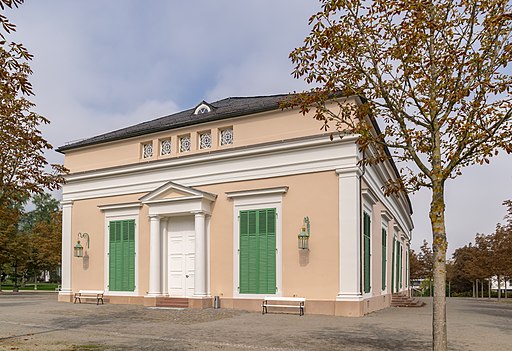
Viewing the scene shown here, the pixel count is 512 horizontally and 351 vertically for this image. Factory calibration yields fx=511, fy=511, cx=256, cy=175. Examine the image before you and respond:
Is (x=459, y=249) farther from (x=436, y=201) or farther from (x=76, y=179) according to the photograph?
(x=436, y=201)

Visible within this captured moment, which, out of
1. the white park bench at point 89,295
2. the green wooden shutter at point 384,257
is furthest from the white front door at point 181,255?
the green wooden shutter at point 384,257

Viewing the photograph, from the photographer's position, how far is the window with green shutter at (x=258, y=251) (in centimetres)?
1755

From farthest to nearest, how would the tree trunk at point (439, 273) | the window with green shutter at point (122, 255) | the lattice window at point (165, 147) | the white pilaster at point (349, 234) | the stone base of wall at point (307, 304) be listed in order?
the lattice window at point (165, 147)
the window with green shutter at point (122, 255)
the white pilaster at point (349, 234)
the stone base of wall at point (307, 304)
the tree trunk at point (439, 273)

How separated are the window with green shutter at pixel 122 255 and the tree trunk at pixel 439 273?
51.7 ft

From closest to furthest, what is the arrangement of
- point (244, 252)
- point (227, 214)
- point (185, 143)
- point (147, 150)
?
point (244, 252)
point (227, 214)
point (185, 143)
point (147, 150)

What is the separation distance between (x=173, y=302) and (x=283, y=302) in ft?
14.9

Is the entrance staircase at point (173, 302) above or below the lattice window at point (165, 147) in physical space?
below

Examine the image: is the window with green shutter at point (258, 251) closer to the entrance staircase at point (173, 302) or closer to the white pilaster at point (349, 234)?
the entrance staircase at point (173, 302)

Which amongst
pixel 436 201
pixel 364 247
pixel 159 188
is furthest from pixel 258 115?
pixel 436 201

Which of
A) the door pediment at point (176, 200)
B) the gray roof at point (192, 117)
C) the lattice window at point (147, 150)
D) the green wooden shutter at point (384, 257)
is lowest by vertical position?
the green wooden shutter at point (384, 257)

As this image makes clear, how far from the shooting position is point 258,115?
1859 cm

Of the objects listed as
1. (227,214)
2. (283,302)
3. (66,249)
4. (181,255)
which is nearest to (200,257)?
(181,255)

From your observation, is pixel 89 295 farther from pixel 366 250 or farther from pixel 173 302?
pixel 366 250

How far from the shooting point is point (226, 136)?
768 inches
